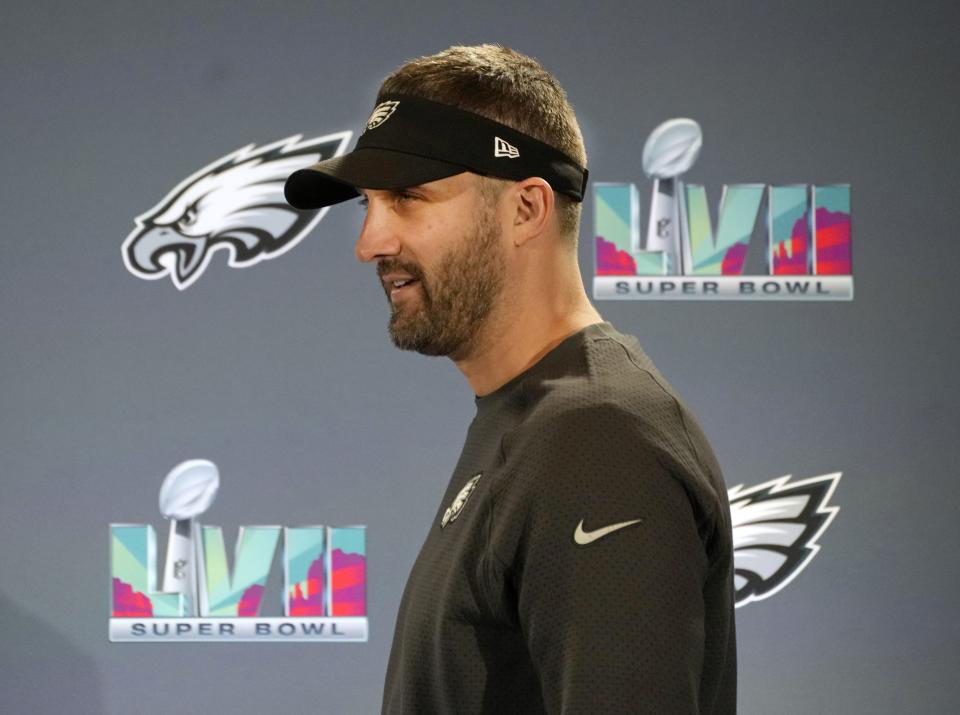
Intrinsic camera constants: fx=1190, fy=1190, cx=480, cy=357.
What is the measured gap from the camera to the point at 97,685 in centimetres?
214

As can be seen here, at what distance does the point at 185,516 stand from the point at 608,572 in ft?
5.24

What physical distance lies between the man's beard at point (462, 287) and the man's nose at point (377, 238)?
0.04ft

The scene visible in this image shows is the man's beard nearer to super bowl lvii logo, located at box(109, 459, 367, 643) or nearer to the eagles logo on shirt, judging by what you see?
the eagles logo on shirt

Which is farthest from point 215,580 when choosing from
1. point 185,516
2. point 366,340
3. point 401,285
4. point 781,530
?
point 401,285

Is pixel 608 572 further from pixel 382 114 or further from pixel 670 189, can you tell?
pixel 670 189

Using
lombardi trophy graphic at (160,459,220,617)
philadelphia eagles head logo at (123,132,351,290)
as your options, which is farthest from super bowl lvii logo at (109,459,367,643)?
philadelphia eagles head logo at (123,132,351,290)

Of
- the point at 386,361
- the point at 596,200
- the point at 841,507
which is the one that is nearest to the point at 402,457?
the point at 386,361

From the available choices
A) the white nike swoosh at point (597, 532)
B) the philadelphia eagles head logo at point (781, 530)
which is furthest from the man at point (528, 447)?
the philadelphia eagles head logo at point (781, 530)

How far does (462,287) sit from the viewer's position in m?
0.87

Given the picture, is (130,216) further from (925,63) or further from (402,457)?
(925,63)

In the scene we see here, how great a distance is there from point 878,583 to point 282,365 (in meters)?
1.16

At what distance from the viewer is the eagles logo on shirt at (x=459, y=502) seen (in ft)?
2.70

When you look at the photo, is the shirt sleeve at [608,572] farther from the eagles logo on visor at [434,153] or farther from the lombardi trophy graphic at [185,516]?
the lombardi trophy graphic at [185,516]

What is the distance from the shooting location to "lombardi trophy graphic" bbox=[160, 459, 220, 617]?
2133mm
